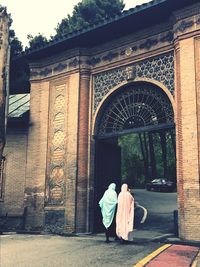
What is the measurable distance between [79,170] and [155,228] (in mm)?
3838

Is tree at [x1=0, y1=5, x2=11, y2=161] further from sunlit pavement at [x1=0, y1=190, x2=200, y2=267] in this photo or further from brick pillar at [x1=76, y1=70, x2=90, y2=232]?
brick pillar at [x1=76, y1=70, x2=90, y2=232]

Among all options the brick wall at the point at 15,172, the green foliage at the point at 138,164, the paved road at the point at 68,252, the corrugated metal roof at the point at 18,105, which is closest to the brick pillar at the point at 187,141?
the paved road at the point at 68,252

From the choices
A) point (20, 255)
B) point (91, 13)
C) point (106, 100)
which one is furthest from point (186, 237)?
point (91, 13)

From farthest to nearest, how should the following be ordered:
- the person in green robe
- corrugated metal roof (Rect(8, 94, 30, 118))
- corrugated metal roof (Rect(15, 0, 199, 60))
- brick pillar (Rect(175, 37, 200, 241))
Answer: corrugated metal roof (Rect(8, 94, 30, 118))
corrugated metal roof (Rect(15, 0, 199, 60))
the person in green robe
brick pillar (Rect(175, 37, 200, 241))

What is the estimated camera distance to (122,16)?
433 inches

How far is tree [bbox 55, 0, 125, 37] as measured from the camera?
27031 mm

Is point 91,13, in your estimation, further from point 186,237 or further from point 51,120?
point 186,237

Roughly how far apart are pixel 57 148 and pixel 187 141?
4.85 metres

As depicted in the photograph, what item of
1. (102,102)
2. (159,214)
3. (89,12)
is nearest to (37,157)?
(102,102)

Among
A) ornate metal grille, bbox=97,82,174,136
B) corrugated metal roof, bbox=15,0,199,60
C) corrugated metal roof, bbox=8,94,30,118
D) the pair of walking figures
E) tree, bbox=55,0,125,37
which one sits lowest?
the pair of walking figures

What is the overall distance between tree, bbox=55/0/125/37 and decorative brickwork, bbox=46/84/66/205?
15032 millimetres

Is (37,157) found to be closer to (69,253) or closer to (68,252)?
(68,252)

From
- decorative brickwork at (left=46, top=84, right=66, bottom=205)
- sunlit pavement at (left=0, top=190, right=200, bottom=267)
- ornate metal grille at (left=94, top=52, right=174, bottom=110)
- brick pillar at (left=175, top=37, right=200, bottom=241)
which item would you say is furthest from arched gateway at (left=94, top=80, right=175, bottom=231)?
sunlit pavement at (left=0, top=190, right=200, bottom=267)

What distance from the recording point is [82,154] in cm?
1205
